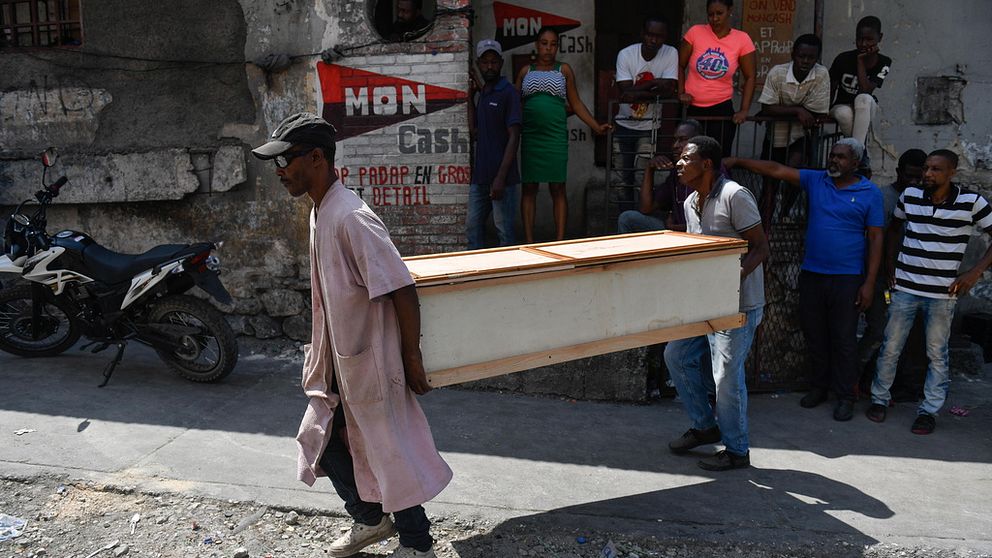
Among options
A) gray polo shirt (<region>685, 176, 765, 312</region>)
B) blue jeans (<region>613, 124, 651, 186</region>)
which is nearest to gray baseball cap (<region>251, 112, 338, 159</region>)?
gray polo shirt (<region>685, 176, 765, 312</region>)

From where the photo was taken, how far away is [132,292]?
205 inches

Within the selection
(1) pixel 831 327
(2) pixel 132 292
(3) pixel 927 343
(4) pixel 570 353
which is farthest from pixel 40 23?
(3) pixel 927 343

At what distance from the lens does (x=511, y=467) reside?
409 cm

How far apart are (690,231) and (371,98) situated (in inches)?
113

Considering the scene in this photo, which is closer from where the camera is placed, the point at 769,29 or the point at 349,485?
the point at 349,485

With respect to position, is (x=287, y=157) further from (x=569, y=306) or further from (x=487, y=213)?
(x=487, y=213)

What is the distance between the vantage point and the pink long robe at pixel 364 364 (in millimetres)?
2662

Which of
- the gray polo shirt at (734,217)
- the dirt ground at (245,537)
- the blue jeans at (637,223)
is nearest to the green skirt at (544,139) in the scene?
the blue jeans at (637,223)

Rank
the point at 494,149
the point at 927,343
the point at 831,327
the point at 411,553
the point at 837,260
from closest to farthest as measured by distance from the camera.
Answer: the point at 411,553, the point at 927,343, the point at 837,260, the point at 831,327, the point at 494,149

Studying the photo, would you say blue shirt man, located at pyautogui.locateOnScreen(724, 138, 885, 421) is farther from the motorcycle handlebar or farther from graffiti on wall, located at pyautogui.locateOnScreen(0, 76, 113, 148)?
graffiti on wall, located at pyautogui.locateOnScreen(0, 76, 113, 148)

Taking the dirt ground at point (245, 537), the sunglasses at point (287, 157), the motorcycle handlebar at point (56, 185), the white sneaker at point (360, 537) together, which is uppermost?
the sunglasses at point (287, 157)

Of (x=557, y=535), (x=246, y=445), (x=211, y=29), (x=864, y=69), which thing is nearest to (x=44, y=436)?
(x=246, y=445)

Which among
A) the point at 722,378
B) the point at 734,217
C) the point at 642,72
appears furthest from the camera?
the point at 642,72

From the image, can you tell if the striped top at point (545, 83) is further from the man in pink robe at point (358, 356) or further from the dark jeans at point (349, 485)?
the dark jeans at point (349, 485)
